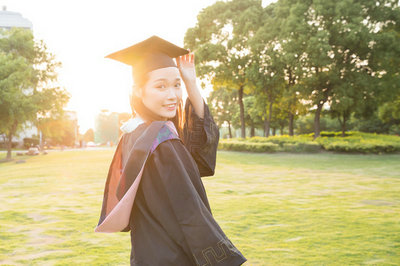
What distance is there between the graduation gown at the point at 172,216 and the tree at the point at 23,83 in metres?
27.6

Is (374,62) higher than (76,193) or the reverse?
higher

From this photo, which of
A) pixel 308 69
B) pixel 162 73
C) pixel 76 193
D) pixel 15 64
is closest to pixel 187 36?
pixel 308 69

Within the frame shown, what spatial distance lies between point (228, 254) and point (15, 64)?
30575 millimetres

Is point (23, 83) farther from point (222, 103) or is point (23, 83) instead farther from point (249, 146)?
point (222, 103)

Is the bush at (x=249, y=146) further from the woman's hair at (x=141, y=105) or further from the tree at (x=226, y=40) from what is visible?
the woman's hair at (x=141, y=105)

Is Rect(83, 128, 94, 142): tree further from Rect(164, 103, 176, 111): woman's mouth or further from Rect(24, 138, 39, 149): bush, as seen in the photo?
Rect(164, 103, 176, 111): woman's mouth

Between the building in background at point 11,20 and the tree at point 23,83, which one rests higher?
the building in background at point 11,20

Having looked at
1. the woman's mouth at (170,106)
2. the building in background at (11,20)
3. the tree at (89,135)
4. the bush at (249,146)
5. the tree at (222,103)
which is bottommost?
the bush at (249,146)

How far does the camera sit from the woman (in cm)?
170

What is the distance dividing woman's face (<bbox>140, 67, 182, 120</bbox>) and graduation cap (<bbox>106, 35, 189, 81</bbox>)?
0.04 metres

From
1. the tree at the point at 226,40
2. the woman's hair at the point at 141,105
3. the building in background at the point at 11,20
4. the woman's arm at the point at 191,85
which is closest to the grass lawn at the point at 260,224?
the woman's arm at the point at 191,85

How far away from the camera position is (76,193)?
10312 millimetres

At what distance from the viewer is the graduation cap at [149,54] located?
212 centimetres

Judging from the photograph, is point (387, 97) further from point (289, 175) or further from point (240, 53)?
point (289, 175)
